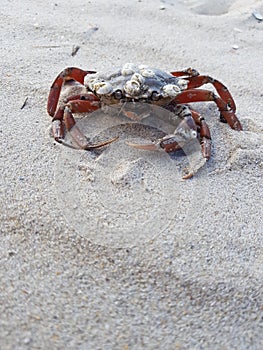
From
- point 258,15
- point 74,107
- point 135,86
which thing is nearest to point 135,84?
point 135,86

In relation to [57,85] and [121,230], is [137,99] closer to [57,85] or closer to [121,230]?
[57,85]

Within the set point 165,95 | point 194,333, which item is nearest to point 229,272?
point 194,333

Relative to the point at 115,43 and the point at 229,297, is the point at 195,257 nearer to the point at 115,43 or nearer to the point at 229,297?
the point at 229,297

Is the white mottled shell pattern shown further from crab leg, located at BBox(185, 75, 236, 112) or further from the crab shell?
crab leg, located at BBox(185, 75, 236, 112)

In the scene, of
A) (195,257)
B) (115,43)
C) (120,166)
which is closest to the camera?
(195,257)

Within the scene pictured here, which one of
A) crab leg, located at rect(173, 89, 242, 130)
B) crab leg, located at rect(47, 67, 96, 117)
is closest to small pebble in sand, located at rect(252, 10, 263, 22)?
crab leg, located at rect(173, 89, 242, 130)

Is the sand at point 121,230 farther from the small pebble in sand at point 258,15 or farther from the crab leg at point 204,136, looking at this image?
the small pebble in sand at point 258,15

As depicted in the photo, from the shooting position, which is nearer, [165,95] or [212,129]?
[165,95]
